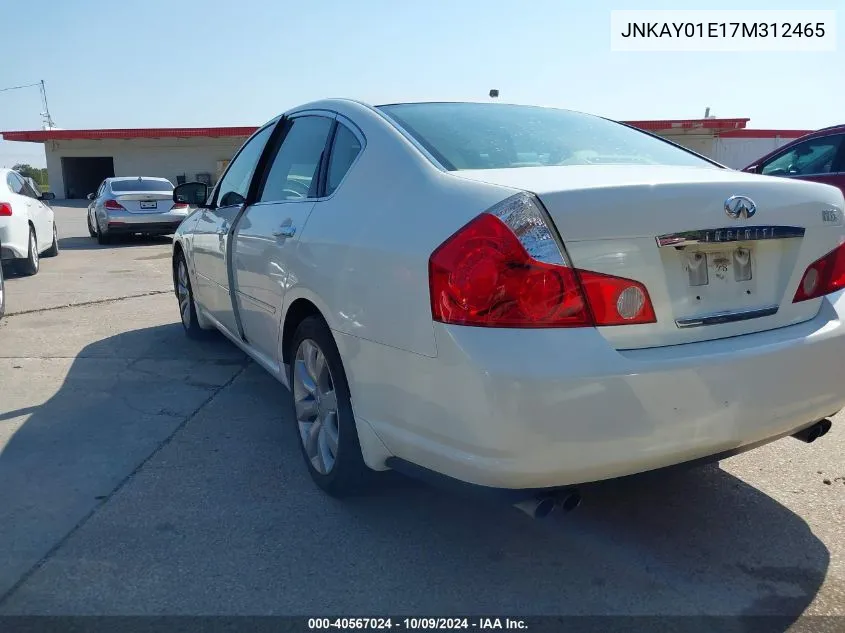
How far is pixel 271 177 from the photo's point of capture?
4.04 m

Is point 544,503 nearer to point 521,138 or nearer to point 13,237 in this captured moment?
point 521,138

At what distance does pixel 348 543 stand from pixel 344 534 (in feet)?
0.24

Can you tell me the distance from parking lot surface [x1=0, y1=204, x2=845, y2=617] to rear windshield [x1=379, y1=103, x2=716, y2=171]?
4.12ft

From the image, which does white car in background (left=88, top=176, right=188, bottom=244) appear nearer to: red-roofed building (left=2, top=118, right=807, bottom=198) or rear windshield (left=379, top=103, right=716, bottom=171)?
rear windshield (left=379, top=103, right=716, bottom=171)

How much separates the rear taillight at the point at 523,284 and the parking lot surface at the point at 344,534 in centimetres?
55

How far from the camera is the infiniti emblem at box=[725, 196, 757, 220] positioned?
2314 mm

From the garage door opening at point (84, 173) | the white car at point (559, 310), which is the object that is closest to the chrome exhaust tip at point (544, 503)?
the white car at point (559, 310)

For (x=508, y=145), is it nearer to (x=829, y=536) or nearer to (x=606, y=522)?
(x=606, y=522)

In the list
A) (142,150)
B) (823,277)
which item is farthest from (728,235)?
(142,150)

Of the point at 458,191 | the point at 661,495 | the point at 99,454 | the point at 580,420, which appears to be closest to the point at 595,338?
the point at 580,420

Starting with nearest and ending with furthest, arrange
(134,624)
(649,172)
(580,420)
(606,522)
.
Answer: (580,420)
(134,624)
(649,172)
(606,522)

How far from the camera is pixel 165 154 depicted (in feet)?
126

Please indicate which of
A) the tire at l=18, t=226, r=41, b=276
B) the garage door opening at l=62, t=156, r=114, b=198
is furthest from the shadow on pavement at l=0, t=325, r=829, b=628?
the garage door opening at l=62, t=156, r=114, b=198

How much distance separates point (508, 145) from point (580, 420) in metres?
1.34
